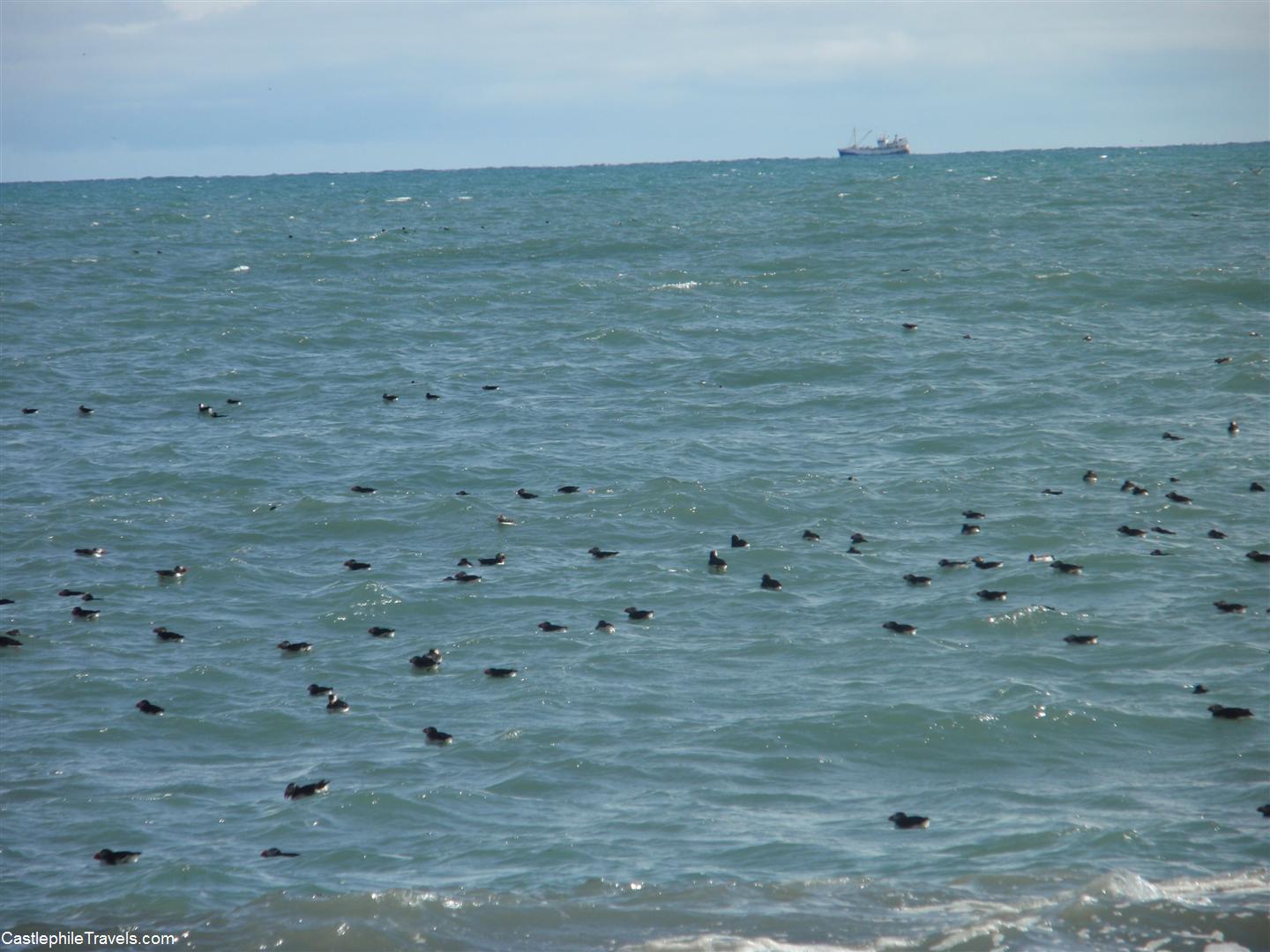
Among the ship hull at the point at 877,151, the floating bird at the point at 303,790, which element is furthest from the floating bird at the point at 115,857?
the ship hull at the point at 877,151

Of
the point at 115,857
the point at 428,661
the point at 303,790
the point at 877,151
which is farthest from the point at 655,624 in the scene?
the point at 877,151

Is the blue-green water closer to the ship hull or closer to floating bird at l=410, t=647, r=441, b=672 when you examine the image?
floating bird at l=410, t=647, r=441, b=672

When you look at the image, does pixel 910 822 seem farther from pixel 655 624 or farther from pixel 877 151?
pixel 877 151

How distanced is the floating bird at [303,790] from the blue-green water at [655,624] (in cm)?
12

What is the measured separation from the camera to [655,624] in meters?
15.2

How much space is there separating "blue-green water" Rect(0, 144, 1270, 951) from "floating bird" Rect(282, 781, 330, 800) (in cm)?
12

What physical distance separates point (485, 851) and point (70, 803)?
3972 mm

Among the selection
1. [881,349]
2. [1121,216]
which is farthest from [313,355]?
[1121,216]

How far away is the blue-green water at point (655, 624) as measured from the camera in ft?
32.1

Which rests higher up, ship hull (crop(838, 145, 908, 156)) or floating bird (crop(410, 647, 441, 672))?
ship hull (crop(838, 145, 908, 156))

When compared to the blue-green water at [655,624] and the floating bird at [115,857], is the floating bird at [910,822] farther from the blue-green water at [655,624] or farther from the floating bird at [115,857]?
the floating bird at [115,857]

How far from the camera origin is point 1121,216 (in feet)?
163

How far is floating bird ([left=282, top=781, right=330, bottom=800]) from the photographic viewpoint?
11.2m

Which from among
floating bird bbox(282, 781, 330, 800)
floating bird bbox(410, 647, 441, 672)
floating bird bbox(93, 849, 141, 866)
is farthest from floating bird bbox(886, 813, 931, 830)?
floating bird bbox(93, 849, 141, 866)
